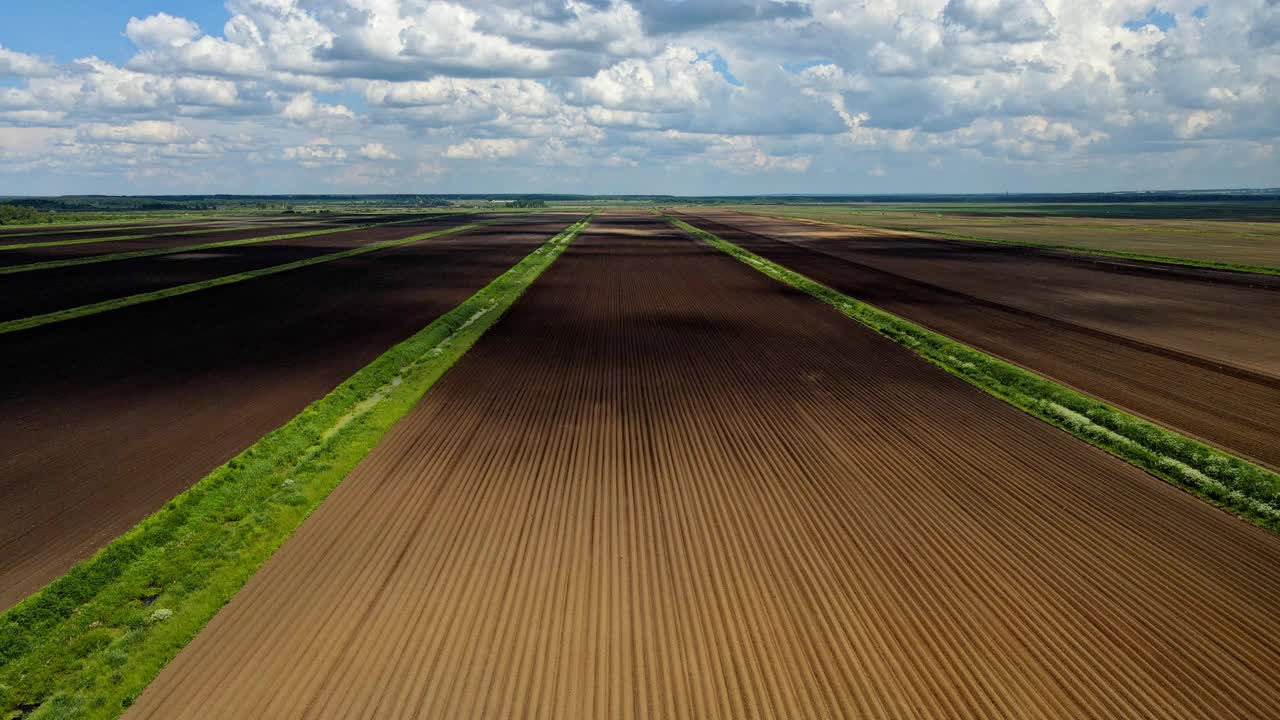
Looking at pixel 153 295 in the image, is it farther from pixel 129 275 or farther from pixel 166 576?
pixel 166 576

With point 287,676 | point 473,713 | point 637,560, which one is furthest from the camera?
point 637,560

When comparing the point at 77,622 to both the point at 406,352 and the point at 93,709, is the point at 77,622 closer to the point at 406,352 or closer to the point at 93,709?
the point at 93,709

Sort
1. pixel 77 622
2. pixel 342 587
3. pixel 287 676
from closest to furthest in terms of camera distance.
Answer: pixel 287 676 → pixel 77 622 → pixel 342 587

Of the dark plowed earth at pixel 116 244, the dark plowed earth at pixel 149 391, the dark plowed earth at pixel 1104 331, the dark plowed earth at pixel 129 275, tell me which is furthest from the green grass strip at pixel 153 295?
the dark plowed earth at pixel 1104 331

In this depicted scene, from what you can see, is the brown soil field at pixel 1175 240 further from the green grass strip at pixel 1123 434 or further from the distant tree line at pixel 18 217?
the distant tree line at pixel 18 217

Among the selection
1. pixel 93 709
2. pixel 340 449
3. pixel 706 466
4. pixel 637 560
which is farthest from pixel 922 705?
pixel 340 449

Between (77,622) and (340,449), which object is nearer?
(77,622)

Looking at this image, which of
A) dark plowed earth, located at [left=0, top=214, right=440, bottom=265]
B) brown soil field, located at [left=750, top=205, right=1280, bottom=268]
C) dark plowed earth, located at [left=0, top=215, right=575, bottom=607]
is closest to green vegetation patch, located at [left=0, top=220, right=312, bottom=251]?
dark plowed earth, located at [left=0, top=214, right=440, bottom=265]
